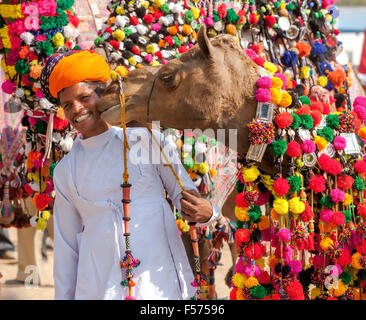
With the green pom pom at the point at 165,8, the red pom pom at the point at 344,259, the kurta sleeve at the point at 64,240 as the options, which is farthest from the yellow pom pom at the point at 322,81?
the kurta sleeve at the point at 64,240

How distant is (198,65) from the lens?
9.39ft

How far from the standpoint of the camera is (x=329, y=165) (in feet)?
9.29

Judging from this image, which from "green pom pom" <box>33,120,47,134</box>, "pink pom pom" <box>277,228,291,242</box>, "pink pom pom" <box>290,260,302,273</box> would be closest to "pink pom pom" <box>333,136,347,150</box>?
"pink pom pom" <box>277,228,291,242</box>

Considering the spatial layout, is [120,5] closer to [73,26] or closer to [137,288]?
[73,26]

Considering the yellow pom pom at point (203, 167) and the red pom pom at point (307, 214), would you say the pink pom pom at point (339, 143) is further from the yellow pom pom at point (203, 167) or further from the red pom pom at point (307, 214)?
the yellow pom pom at point (203, 167)

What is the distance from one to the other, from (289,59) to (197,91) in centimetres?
175

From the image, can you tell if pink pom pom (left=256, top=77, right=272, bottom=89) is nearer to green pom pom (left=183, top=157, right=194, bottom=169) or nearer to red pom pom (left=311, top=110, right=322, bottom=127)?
red pom pom (left=311, top=110, right=322, bottom=127)

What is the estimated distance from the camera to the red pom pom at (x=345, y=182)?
2865 millimetres

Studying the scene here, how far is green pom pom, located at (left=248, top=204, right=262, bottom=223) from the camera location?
287cm

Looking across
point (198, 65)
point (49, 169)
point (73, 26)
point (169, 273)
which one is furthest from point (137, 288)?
point (73, 26)

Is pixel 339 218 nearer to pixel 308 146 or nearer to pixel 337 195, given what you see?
pixel 337 195

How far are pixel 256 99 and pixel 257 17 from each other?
1.77 meters

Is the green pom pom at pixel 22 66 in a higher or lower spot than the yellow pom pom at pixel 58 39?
lower

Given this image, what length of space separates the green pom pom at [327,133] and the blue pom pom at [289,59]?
158 centimetres
